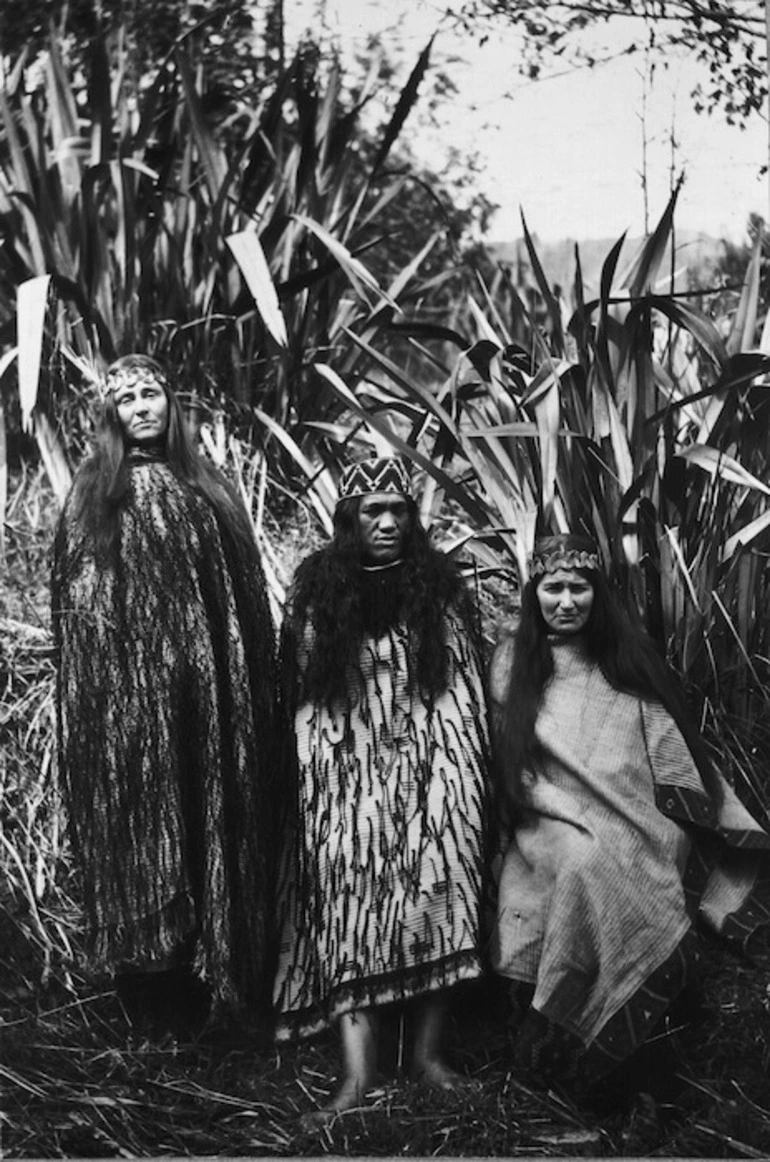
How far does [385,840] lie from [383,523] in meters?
0.65

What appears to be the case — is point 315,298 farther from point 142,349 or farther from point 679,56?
point 679,56

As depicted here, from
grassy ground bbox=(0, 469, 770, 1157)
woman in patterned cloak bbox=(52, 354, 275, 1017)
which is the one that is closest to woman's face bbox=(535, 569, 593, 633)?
woman in patterned cloak bbox=(52, 354, 275, 1017)

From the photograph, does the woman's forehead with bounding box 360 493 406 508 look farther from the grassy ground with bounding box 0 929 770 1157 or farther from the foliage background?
the grassy ground with bounding box 0 929 770 1157

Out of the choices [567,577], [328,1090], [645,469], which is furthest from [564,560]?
[328,1090]

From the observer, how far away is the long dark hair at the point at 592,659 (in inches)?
140

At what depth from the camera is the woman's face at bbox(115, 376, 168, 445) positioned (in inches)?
143

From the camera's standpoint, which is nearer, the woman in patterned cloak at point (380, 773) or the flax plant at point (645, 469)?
the woman in patterned cloak at point (380, 773)

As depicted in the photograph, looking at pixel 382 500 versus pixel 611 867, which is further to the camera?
pixel 382 500

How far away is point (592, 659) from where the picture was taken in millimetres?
3584

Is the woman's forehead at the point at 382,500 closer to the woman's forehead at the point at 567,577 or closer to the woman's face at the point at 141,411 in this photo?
the woman's forehead at the point at 567,577

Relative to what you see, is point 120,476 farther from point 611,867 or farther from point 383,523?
point 611,867

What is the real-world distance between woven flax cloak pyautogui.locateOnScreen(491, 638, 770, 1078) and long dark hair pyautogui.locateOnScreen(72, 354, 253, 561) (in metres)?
0.67

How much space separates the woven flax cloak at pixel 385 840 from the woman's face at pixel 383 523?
17 centimetres

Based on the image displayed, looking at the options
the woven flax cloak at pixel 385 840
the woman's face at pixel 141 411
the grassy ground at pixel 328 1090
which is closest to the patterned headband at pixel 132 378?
the woman's face at pixel 141 411
